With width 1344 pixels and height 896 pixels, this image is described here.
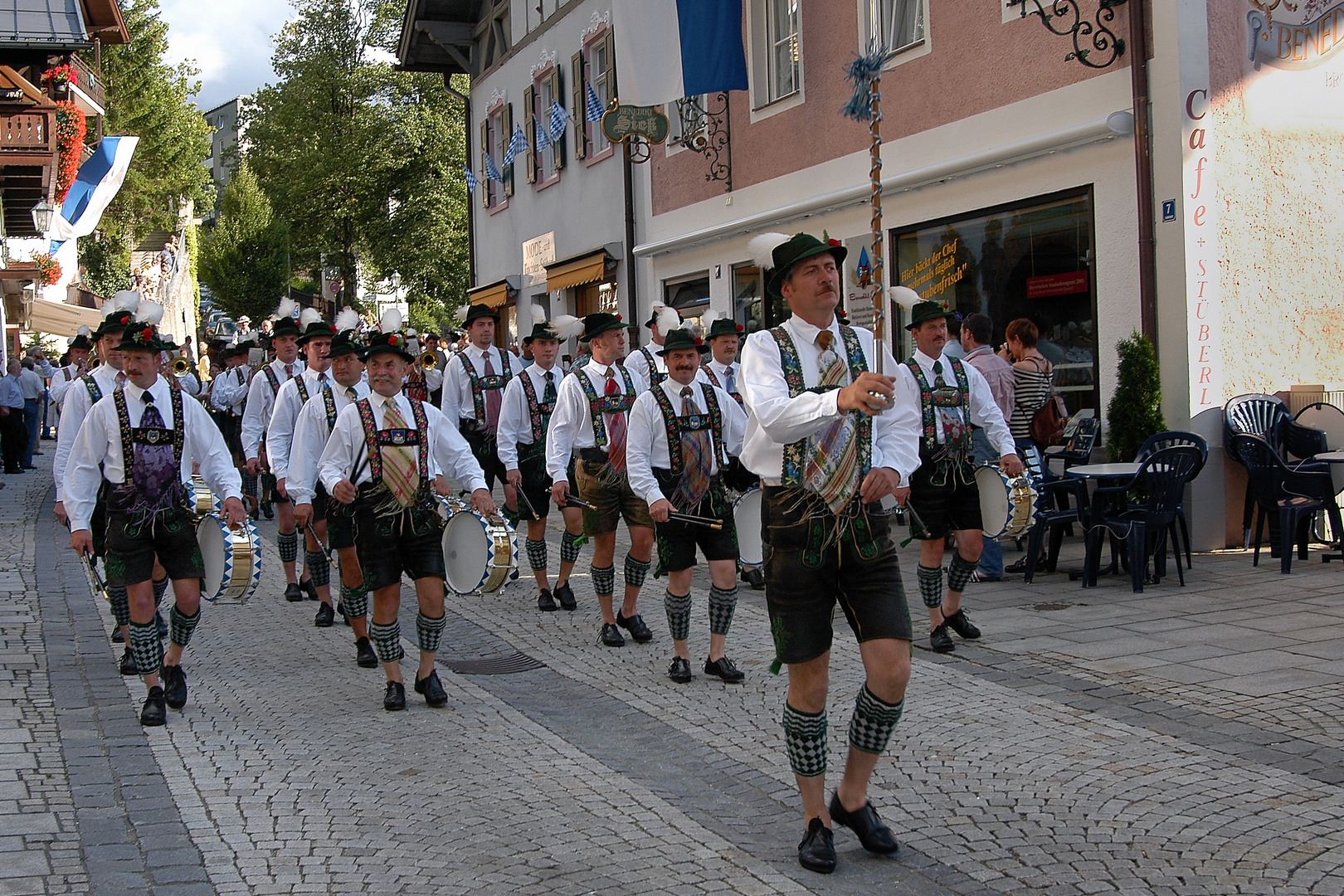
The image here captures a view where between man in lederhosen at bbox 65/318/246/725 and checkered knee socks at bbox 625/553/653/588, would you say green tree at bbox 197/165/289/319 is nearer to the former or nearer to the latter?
checkered knee socks at bbox 625/553/653/588

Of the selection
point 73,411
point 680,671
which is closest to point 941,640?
point 680,671

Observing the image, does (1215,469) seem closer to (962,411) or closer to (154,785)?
(962,411)

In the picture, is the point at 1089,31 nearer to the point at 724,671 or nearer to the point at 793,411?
the point at 724,671

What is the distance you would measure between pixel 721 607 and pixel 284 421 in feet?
11.9

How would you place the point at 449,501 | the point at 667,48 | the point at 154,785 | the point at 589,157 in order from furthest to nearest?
the point at 589,157, the point at 667,48, the point at 449,501, the point at 154,785

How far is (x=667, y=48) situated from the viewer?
16359 millimetres

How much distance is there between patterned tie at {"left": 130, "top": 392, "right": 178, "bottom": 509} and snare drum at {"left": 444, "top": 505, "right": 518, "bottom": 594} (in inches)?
55.7

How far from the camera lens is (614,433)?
866 cm

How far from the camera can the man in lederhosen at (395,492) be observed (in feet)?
21.6

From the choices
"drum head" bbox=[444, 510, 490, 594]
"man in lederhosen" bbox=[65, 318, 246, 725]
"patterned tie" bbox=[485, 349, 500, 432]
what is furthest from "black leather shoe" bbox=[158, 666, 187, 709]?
"patterned tie" bbox=[485, 349, 500, 432]

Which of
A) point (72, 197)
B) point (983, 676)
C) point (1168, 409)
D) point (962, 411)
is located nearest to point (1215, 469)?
point (1168, 409)

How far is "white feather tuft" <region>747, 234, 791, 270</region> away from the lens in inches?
187

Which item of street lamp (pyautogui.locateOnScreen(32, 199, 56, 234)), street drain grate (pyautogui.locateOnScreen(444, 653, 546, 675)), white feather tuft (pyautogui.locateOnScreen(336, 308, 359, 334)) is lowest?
street drain grate (pyautogui.locateOnScreen(444, 653, 546, 675))

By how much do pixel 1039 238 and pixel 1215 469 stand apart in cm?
277
